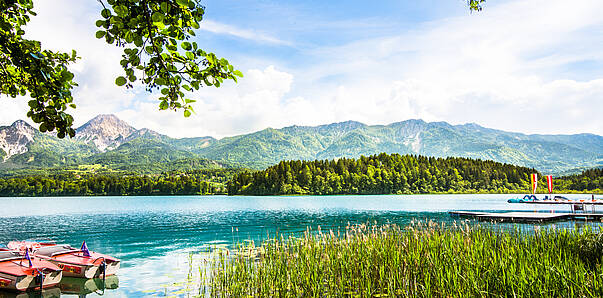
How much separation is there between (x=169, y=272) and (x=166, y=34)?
660 inches

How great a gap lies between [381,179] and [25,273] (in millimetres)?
143687

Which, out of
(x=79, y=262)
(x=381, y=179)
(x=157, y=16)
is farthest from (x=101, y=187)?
(x=157, y=16)

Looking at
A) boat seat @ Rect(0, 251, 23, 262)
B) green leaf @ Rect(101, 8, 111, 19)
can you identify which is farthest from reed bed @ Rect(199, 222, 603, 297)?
boat seat @ Rect(0, 251, 23, 262)

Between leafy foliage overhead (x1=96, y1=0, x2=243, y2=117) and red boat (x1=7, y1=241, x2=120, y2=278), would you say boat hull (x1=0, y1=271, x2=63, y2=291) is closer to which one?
red boat (x1=7, y1=241, x2=120, y2=278)

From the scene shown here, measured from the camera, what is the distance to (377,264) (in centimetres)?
1121

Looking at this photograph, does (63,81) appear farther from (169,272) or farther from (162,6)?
(169,272)

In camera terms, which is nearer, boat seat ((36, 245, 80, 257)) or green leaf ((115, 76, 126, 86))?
green leaf ((115, 76, 126, 86))

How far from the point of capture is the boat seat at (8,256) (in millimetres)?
15430

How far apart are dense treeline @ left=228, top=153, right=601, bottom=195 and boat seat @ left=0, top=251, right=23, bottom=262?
5117 inches

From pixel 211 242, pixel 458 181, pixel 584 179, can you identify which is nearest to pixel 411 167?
pixel 458 181

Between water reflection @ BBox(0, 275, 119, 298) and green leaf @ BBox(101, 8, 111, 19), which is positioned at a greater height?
green leaf @ BBox(101, 8, 111, 19)

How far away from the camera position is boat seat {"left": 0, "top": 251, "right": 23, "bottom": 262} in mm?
15430

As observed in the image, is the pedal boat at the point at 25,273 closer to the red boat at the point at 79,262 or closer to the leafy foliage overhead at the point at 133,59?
the red boat at the point at 79,262

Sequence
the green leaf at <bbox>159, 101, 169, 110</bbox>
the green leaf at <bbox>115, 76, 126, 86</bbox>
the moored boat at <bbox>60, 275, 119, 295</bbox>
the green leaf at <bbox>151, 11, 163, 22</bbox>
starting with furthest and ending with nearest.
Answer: the moored boat at <bbox>60, 275, 119, 295</bbox>
the green leaf at <bbox>159, 101, 169, 110</bbox>
the green leaf at <bbox>115, 76, 126, 86</bbox>
the green leaf at <bbox>151, 11, 163, 22</bbox>
